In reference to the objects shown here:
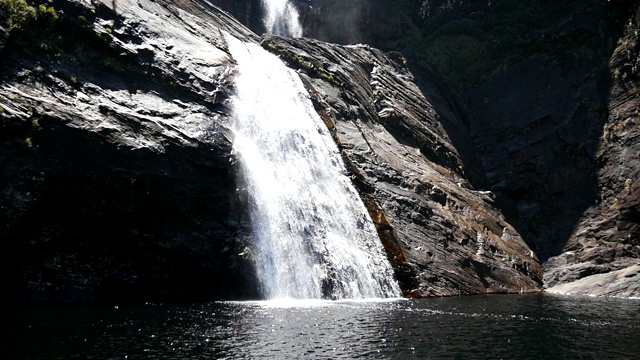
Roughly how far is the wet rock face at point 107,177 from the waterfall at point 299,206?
1278 mm

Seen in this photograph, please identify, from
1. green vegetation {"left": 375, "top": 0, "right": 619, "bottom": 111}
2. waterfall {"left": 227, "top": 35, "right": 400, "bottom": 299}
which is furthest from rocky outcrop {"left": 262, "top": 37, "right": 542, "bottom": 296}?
green vegetation {"left": 375, "top": 0, "right": 619, "bottom": 111}

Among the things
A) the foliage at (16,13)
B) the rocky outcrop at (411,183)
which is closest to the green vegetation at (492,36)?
the rocky outcrop at (411,183)

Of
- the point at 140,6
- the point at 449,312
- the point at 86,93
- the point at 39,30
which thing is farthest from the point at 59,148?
the point at 449,312

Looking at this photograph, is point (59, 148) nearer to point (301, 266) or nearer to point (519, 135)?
point (301, 266)

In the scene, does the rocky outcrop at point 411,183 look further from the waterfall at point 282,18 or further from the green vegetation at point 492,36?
the waterfall at point 282,18

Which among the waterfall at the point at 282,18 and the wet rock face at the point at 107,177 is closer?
the wet rock face at the point at 107,177

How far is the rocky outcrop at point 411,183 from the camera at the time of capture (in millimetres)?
32406

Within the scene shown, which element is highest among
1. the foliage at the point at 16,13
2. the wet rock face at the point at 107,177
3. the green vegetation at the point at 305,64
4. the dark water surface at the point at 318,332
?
the green vegetation at the point at 305,64

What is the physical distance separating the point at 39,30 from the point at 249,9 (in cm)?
3846

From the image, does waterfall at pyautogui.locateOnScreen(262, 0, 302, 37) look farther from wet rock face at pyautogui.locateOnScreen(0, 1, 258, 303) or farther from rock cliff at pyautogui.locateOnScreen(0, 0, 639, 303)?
wet rock face at pyautogui.locateOnScreen(0, 1, 258, 303)

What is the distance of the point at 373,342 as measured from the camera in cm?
1617

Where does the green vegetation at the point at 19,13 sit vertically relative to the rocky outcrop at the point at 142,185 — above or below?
above

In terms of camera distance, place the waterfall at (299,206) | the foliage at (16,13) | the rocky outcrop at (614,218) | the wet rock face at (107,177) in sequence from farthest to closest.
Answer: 1. the rocky outcrop at (614,218)
2. the waterfall at (299,206)
3. the foliage at (16,13)
4. the wet rock face at (107,177)

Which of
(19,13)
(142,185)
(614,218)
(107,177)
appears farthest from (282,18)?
(107,177)
